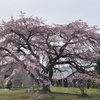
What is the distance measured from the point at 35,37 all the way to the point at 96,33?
399 cm

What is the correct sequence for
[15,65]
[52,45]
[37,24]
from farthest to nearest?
[52,45]
[37,24]
[15,65]

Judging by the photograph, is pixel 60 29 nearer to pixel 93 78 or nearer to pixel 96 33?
pixel 96 33

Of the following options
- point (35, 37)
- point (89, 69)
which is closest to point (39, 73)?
point (35, 37)

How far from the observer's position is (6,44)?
17250mm

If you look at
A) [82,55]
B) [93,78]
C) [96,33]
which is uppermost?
[96,33]

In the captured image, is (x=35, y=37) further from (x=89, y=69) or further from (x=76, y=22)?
(x=89, y=69)

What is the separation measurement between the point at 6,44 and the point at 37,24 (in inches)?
91.7

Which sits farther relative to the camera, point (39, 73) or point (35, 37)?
point (35, 37)

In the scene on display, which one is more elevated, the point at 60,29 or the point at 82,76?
the point at 60,29

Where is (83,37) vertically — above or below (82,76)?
above

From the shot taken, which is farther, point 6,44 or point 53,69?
point 53,69

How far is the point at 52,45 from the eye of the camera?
715 inches

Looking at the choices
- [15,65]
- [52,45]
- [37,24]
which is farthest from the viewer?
[52,45]

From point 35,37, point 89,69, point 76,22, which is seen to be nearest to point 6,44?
point 35,37
